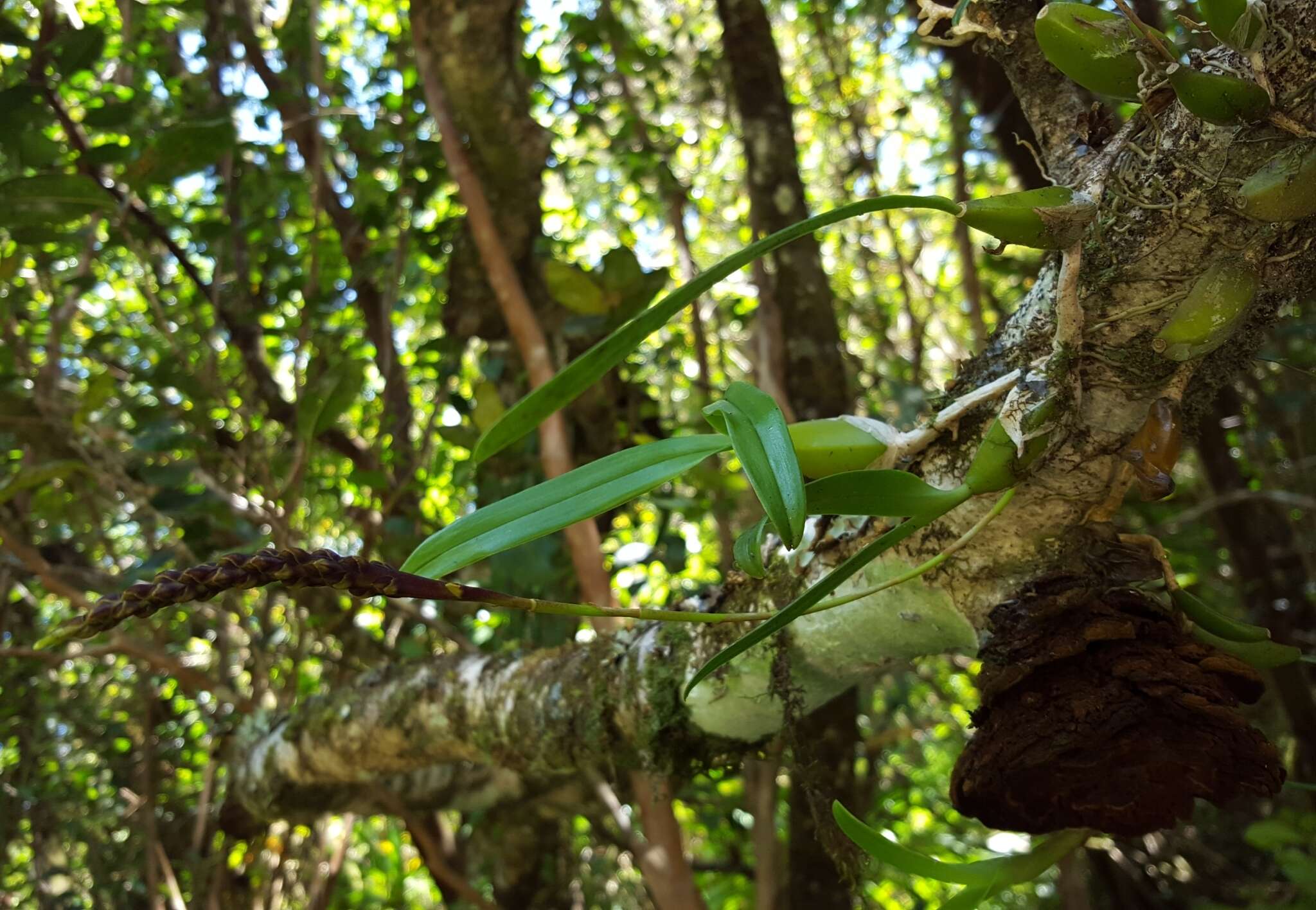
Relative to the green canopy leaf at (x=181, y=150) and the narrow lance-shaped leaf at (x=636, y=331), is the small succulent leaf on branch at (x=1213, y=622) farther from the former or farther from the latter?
the green canopy leaf at (x=181, y=150)

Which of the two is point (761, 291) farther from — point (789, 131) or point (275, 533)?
point (275, 533)

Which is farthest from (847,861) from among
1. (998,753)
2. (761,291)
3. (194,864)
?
(194,864)

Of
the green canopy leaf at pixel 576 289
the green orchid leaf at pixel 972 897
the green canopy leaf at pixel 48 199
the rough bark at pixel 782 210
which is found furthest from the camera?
the rough bark at pixel 782 210

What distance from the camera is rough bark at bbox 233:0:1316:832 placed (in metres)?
0.40

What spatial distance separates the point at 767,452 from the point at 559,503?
0.09 meters

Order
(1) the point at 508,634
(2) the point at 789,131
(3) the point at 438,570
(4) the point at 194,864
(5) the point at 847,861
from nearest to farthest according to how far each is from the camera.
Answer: (3) the point at 438,570 → (5) the point at 847,861 → (1) the point at 508,634 → (4) the point at 194,864 → (2) the point at 789,131

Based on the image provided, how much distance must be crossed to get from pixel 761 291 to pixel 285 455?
73cm

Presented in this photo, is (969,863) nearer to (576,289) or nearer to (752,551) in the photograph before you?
(752,551)

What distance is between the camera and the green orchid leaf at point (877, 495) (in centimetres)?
38

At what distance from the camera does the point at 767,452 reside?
379 millimetres

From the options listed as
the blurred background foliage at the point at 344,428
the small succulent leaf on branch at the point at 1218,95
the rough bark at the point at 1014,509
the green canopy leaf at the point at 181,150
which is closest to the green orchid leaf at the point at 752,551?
the rough bark at the point at 1014,509

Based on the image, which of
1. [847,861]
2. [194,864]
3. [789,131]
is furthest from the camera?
[789,131]

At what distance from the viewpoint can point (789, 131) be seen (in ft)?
4.57

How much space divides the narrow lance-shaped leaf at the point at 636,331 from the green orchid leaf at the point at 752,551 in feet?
0.32
